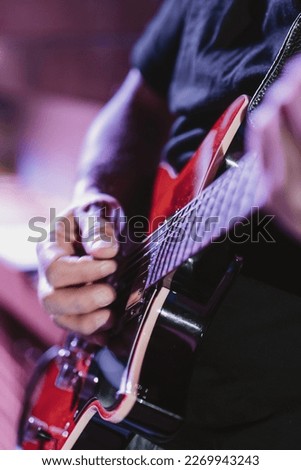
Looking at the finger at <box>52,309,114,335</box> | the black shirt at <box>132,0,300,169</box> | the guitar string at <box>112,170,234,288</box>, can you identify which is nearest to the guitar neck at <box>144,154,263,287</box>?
the guitar string at <box>112,170,234,288</box>

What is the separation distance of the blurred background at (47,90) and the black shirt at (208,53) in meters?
0.52

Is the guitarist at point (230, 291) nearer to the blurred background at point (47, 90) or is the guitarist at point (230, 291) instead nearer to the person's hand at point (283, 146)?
the person's hand at point (283, 146)

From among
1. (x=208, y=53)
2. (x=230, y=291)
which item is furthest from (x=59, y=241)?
(x=208, y=53)

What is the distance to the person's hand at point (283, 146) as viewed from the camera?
47cm

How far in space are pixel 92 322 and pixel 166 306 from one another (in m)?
0.15

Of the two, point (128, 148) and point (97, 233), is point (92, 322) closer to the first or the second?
point (97, 233)

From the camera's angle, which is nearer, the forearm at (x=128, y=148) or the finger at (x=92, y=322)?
the finger at (x=92, y=322)

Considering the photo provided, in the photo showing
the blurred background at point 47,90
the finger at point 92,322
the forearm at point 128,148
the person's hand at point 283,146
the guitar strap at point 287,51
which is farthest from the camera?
the blurred background at point 47,90

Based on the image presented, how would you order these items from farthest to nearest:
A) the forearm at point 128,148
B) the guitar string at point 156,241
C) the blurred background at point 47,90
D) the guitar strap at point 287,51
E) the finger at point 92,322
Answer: the blurred background at point 47,90, the forearm at point 128,148, the finger at point 92,322, the guitar string at point 156,241, the guitar strap at point 287,51

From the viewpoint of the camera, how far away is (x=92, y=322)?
79cm

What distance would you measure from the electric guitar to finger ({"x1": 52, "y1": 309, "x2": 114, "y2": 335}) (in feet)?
0.08

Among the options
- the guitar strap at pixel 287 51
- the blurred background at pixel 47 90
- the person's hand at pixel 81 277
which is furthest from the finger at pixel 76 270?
the blurred background at pixel 47 90

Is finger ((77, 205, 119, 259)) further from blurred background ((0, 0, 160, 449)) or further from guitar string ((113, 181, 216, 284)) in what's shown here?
blurred background ((0, 0, 160, 449))

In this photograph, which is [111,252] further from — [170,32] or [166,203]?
[170,32]
